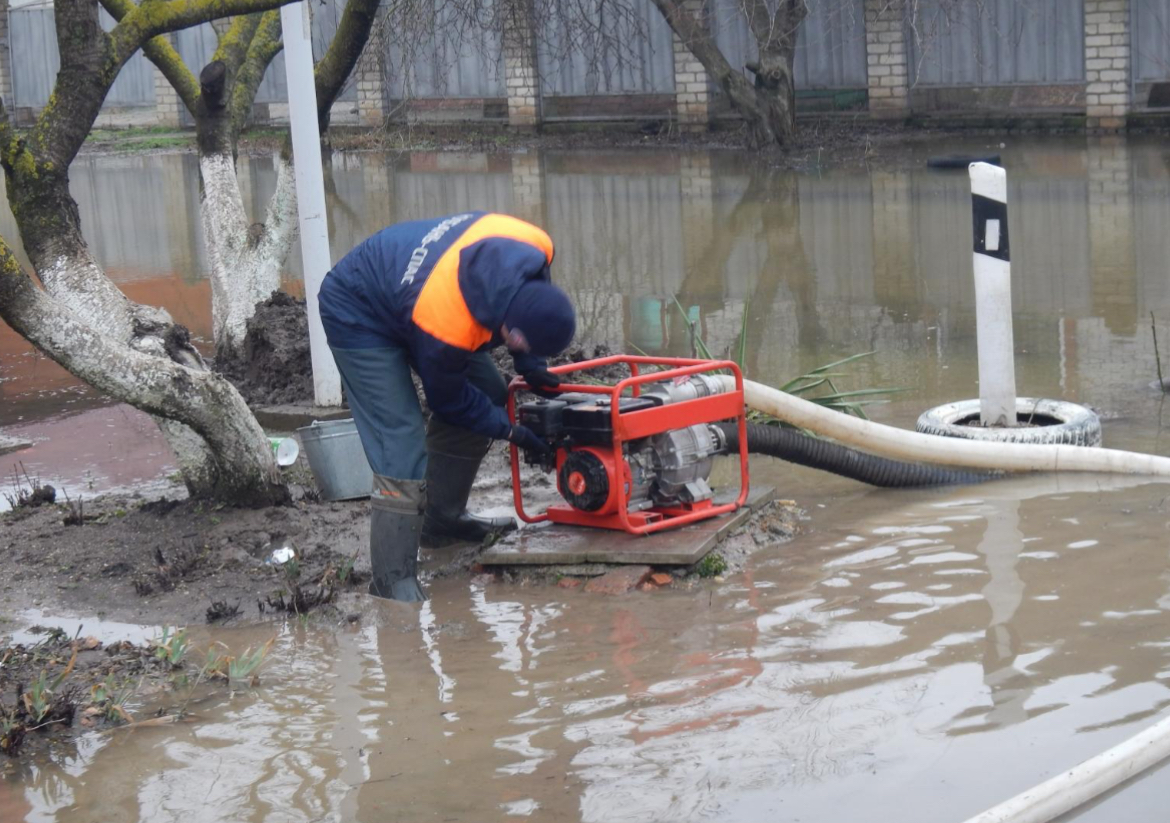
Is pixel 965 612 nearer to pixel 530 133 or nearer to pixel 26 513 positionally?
pixel 26 513

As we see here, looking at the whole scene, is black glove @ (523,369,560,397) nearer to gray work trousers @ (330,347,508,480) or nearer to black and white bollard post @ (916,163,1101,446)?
gray work trousers @ (330,347,508,480)

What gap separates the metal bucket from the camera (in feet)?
20.9

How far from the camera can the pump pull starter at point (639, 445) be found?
5199 mm

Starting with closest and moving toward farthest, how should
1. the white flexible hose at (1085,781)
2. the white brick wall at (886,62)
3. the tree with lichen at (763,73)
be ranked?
1. the white flexible hose at (1085,781)
2. the tree with lichen at (763,73)
3. the white brick wall at (886,62)

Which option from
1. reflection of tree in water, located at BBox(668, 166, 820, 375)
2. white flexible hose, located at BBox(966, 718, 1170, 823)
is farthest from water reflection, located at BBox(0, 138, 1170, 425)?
white flexible hose, located at BBox(966, 718, 1170, 823)

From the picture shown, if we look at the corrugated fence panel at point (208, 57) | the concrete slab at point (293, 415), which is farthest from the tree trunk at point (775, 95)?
the concrete slab at point (293, 415)

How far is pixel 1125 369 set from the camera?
26.3 ft

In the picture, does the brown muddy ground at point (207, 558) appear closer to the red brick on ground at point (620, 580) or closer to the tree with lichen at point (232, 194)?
the red brick on ground at point (620, 580)

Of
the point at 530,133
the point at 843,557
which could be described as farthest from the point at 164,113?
the point at 843,557

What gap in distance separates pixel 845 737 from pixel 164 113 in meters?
29.2

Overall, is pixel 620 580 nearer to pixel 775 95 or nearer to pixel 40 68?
pixel 775 95

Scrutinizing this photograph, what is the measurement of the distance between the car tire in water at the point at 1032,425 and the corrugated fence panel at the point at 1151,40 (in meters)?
15.4

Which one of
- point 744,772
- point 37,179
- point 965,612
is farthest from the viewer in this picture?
point 37,179

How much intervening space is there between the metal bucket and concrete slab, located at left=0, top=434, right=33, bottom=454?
2452 millimetres
